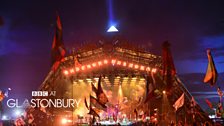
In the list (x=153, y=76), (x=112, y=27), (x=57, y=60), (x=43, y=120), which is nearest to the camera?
(x=57, y=60)

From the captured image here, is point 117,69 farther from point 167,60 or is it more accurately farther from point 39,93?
point 167,60

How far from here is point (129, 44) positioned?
30.3 metres

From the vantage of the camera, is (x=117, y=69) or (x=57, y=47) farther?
(x=117, y=69)

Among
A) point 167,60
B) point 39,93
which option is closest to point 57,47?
point 167,60

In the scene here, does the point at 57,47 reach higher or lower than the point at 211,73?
higher

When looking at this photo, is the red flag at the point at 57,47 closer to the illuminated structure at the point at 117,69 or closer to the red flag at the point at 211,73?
the red flag at the point at 211,73

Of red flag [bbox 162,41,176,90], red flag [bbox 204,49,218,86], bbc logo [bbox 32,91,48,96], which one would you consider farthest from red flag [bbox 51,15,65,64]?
bbc logo [bbox 32,91,48,96]

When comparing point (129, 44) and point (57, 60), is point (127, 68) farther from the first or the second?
point (57, 60)

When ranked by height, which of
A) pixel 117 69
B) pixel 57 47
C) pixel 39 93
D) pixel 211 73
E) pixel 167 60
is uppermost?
pixel 57 47

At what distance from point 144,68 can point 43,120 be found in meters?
8.98

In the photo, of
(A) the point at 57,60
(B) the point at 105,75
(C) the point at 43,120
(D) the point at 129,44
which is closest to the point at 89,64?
(B) the point at 105,75

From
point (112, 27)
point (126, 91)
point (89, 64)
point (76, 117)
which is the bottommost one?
→ point (76, 117)

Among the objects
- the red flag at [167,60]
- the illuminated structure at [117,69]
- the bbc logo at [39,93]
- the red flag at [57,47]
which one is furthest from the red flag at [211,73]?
the bbc logo at [39,93]

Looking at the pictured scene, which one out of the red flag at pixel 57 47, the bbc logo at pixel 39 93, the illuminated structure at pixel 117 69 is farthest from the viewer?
the bbc logo at pixel 39 93
